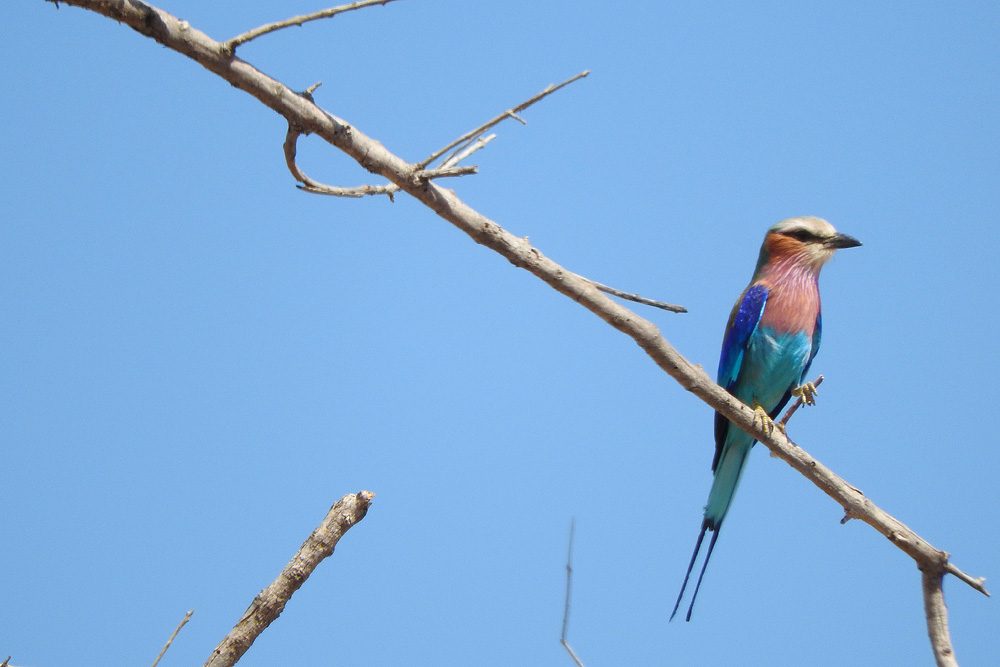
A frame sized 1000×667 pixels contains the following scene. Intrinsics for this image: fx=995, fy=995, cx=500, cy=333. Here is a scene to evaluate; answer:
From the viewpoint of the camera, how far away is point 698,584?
15.9 feet

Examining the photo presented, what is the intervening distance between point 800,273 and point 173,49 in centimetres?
419

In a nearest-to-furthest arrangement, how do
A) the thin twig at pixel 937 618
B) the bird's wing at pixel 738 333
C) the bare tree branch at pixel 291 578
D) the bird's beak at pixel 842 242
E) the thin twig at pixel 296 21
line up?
the thin twig at pixel 296 21 < the bare tree branch at pixel 291 578 < the thin twig at pixel 937 618 < the bird's wing at pixel 738 333 < the bird's beak at pixel 842 242

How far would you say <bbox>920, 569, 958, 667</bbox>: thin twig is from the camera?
12.0ft

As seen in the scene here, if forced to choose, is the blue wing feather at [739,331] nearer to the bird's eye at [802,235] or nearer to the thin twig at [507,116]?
the bird's eye at [802,235]

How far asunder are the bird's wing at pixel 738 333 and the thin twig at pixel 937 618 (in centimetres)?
175

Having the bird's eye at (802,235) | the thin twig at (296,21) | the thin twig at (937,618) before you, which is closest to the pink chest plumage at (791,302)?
Answer: the bird's eye at (802,235)

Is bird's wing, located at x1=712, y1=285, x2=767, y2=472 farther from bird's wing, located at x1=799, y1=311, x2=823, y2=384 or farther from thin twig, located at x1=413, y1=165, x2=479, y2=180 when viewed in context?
thin twig, located at x1=413, y1=165, x2=479, y2=180

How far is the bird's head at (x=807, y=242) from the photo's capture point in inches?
231

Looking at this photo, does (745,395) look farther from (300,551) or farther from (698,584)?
(300,551)

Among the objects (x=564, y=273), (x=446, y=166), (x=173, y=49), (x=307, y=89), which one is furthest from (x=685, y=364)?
(x=173, y=49)

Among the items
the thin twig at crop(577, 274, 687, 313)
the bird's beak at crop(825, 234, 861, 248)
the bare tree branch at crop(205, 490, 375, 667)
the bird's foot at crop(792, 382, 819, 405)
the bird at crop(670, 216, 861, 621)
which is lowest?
the bare tree branch at crop(205, 490, 375, 667)

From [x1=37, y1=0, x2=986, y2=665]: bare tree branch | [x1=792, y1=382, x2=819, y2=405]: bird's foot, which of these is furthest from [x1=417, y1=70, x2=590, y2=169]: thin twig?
[x1=792, y1=382, x2=819, y2=405]: bird's foot

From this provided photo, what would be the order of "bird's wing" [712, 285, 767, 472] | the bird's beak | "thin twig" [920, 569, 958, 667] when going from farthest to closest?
the bird's beak → "bird's wing" [712, 285, 767, 472] → "thin twig" [920, 569, 958, 667]

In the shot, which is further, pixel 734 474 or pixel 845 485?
pixel 734 474
